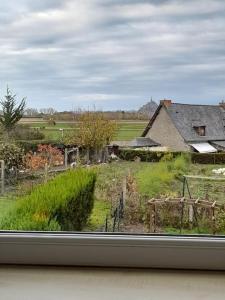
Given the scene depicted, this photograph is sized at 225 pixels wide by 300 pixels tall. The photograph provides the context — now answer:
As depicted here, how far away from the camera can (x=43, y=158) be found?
1.51 m

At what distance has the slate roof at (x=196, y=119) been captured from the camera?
1475 millimetres

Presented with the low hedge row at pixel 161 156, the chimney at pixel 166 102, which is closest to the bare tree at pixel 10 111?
the low hedge row at pixel 161 156

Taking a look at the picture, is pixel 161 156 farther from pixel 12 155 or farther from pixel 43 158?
pixel 12 155

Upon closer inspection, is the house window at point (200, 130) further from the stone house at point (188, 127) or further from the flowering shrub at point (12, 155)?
the flowering shrub at point (12, 155)

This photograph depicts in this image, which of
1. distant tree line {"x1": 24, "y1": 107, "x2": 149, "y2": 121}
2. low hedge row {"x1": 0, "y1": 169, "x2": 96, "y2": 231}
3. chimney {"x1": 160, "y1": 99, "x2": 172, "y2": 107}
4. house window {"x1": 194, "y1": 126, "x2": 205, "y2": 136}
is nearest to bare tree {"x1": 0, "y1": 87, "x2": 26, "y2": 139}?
distant tree line {"x1": 24, "y1": 107, "x2": 149, "y2": 121}

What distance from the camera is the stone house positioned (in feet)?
4.84

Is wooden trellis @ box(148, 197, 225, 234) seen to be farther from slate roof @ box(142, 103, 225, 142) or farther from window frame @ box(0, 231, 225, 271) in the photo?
slate roof @ box(142, 103, 225, 142)

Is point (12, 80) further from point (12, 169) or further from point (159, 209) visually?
point (159, 209)

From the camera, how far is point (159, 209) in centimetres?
145

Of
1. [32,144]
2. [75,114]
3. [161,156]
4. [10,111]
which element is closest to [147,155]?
[161,156]

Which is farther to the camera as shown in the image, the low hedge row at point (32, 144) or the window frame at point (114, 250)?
the low hedge row at point (32, 144)

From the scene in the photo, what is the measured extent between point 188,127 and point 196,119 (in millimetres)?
37

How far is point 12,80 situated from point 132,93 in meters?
0.41

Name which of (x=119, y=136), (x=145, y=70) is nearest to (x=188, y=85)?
(x=145, y=70)
